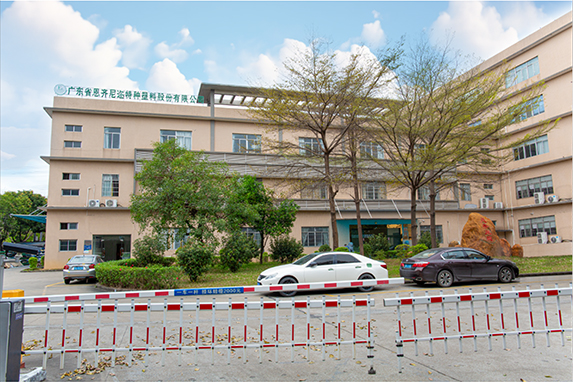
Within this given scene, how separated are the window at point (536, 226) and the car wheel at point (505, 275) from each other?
21384 millimetres

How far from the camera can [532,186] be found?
33.2 metres

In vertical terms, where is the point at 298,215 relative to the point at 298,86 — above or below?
below

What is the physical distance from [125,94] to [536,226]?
35644 millimetres

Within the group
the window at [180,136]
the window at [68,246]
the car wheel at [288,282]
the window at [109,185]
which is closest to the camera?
the car wheel at [288,282]

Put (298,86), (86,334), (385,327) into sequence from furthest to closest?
(298,86)
(385,327)
(86,334)

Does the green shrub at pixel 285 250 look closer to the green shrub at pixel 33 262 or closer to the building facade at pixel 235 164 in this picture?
the building facade at pixel 235 164

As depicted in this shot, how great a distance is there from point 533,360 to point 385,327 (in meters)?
2.61

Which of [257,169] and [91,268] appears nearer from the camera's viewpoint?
[91,268]

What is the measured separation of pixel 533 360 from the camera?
18.5 feet

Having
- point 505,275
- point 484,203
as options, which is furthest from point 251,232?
point 484,203

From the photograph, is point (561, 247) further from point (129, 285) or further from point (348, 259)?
point (129, 285)

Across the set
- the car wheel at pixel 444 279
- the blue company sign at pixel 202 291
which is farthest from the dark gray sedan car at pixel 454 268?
the blue company sign at pixel 202 291

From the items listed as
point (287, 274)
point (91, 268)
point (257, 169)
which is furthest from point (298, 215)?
point (287, 274)

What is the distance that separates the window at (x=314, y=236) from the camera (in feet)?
102
